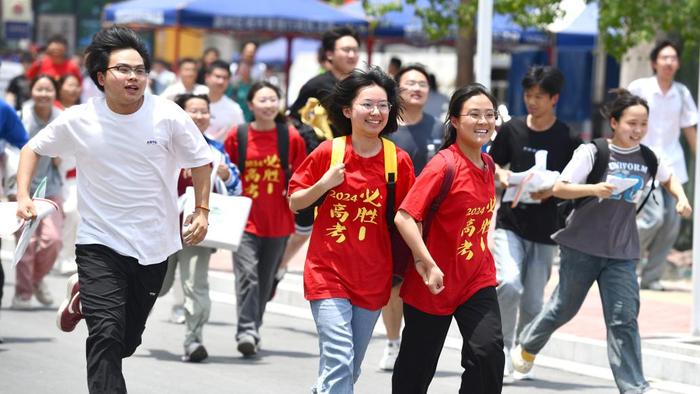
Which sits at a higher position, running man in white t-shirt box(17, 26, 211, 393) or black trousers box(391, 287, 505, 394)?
running man in white t-shirt box(17, 26, 211, 393)

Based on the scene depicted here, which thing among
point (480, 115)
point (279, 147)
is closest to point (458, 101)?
point (480, 115)

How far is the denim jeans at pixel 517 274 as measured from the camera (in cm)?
887

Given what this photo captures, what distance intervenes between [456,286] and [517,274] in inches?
89.0

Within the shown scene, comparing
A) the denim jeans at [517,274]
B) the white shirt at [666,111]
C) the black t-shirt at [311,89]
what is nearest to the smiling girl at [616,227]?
the denim jeans at [517,274]

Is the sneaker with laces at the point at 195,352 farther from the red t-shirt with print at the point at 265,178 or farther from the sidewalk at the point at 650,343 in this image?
the sidewalk at the point at 650,343

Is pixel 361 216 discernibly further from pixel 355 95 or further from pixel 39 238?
pixel 39 238

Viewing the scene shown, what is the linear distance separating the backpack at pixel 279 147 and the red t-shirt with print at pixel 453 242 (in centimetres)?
342

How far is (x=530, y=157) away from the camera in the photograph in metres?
8.89

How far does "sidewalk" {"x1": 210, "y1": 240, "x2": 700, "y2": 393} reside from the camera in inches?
362

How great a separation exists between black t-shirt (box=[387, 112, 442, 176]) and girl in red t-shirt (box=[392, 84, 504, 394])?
2.43m

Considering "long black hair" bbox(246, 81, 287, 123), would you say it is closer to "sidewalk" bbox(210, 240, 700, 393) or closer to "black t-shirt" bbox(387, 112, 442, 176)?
"black t-shirt" bbox(387, 112, 442, 176)

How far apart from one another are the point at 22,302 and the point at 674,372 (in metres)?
5.36

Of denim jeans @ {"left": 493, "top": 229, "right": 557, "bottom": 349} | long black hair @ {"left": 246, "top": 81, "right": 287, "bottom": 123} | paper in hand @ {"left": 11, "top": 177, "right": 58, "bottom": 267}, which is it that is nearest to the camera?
paper in hand @ {"left": 11, "top": 177, "right": 58, "bottom": 267}

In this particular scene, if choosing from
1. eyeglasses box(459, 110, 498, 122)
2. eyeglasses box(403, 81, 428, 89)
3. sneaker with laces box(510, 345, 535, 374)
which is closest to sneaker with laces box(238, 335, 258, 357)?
sneaker with laces box(510, 345, 535, 374)
